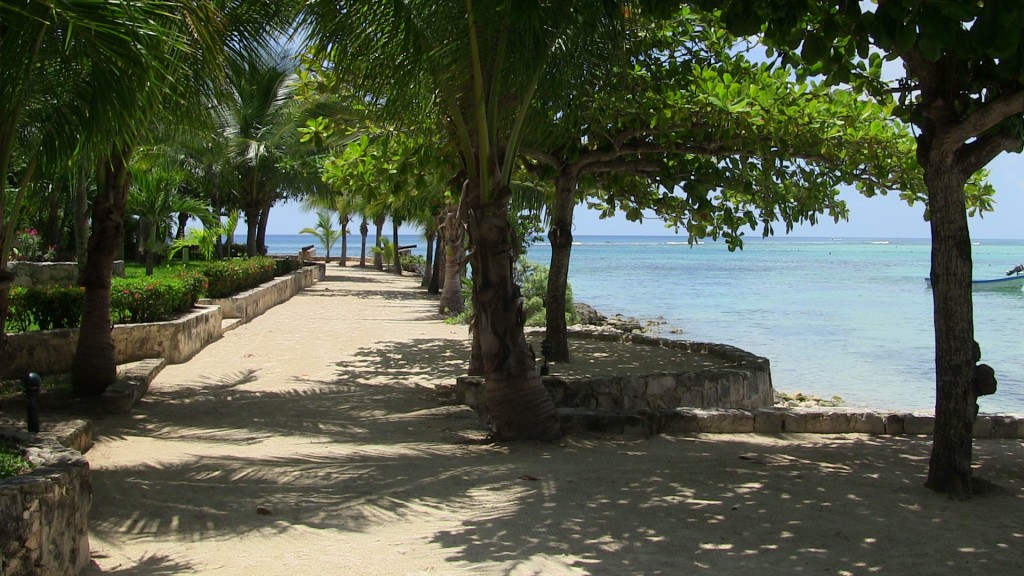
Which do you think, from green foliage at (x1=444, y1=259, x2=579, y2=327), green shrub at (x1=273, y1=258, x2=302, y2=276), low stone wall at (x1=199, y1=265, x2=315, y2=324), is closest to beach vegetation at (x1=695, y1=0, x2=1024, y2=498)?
green foliage at (x1=444, y1=259, x2=579, y2=327)

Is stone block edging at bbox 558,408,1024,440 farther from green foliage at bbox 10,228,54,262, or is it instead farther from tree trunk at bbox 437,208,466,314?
green foliage at bbox 10,228,54,262

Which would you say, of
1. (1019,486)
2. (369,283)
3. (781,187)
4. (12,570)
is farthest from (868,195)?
(369,283)

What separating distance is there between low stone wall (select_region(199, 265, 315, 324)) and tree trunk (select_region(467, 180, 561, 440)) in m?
9.71

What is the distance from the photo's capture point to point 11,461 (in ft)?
14.5

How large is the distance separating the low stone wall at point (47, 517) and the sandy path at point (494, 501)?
10.2 inches

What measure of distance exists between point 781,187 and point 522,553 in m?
8.38

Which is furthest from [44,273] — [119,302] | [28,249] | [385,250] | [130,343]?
[385,250]

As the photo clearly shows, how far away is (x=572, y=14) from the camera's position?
6672 mm

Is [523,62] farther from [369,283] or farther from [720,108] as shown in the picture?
[369,283]

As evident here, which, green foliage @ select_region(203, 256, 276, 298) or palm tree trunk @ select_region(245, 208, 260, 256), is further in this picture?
palm tree trunk @ select_region(245, 208, 260, 256)

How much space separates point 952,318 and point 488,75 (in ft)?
12.9

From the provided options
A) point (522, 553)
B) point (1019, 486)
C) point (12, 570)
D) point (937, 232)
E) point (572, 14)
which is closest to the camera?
point (12, 570)

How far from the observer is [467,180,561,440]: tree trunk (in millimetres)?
7605

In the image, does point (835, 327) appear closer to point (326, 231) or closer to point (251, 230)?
point (251, 230)
